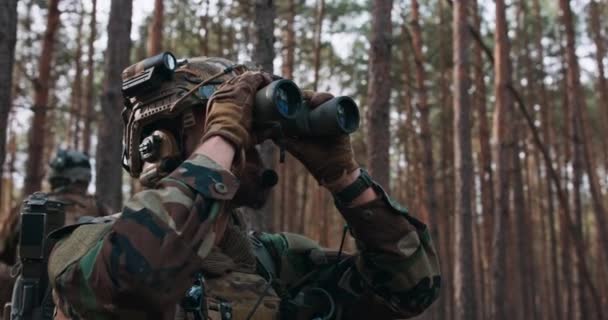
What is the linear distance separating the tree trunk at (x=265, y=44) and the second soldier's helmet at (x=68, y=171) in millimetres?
1370

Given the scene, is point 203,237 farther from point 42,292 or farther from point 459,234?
point 459,234

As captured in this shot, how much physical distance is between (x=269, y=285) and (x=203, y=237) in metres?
0.55

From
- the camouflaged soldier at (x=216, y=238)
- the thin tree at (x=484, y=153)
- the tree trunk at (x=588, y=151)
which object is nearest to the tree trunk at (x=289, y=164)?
the thin tree at (x=484, y=153)

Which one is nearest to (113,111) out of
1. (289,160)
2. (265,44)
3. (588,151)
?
(265,44)

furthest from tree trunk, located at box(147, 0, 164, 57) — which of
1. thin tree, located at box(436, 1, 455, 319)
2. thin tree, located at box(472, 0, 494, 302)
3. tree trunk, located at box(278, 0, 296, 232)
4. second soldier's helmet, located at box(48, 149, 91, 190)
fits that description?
thin tree, located at box(436, 1, 455, 319)

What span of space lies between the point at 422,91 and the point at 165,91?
1279 cm

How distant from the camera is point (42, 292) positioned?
2.46m

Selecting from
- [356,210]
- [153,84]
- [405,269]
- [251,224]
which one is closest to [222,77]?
[153,84]

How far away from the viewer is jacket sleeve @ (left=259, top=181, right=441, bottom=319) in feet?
7.72

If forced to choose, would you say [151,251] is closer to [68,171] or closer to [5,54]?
[5,54]

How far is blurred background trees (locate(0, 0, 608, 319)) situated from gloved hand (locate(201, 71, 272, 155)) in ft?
8.43

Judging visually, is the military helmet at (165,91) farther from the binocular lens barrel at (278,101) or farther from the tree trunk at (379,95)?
the tree trunk at (379,95)

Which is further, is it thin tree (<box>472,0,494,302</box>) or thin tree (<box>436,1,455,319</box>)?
thin tree (<box>436,1,455,319</box>)

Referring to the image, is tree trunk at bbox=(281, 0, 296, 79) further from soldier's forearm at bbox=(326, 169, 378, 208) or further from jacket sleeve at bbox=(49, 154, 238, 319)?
jacket sleeve at bbox=(49, 154, 238, 319)
